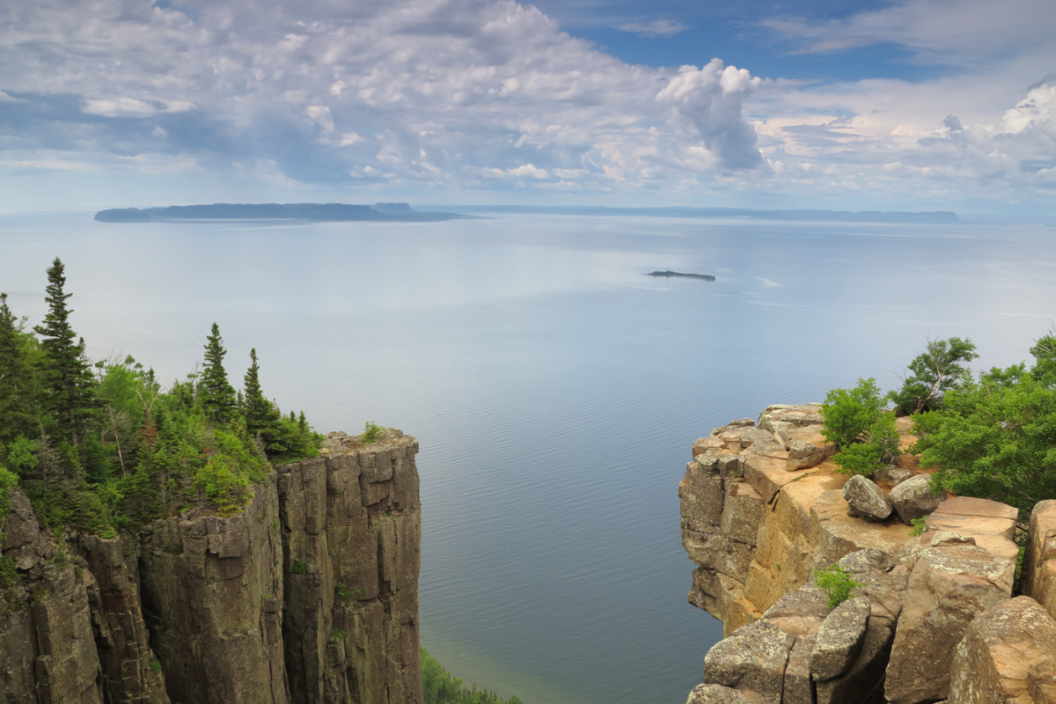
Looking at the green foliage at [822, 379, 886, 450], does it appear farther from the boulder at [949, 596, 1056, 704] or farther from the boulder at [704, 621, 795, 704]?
the boulder at [949, 596, 1056, 704]

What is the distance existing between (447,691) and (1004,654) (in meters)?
57.7

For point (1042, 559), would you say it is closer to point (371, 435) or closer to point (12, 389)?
point (371, 435)

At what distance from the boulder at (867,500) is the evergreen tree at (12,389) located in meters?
35.1

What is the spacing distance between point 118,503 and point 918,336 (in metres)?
146

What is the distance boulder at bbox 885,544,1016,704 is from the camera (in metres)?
16.1

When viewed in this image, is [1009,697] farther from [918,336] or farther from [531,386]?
[918,336]

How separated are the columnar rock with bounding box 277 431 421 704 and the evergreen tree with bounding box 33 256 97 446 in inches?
435

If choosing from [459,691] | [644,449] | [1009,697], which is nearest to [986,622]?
[1009,697]

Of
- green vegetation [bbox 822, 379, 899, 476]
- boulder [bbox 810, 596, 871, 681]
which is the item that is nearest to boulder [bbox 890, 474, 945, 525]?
green vegetation [bbox 822, 379, 899, 476]

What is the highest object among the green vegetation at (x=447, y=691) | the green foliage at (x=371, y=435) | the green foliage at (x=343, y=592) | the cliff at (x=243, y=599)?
the green foliage at (x=371, y=435)

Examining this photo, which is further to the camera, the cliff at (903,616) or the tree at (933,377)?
the tree at (933,377)

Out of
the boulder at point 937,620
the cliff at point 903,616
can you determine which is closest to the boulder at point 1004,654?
the cliff at point 903,616

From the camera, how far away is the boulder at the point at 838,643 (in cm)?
1694

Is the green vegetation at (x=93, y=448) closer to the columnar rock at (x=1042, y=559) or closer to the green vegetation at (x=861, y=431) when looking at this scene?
the green vegetation at (x=861, y=431)
